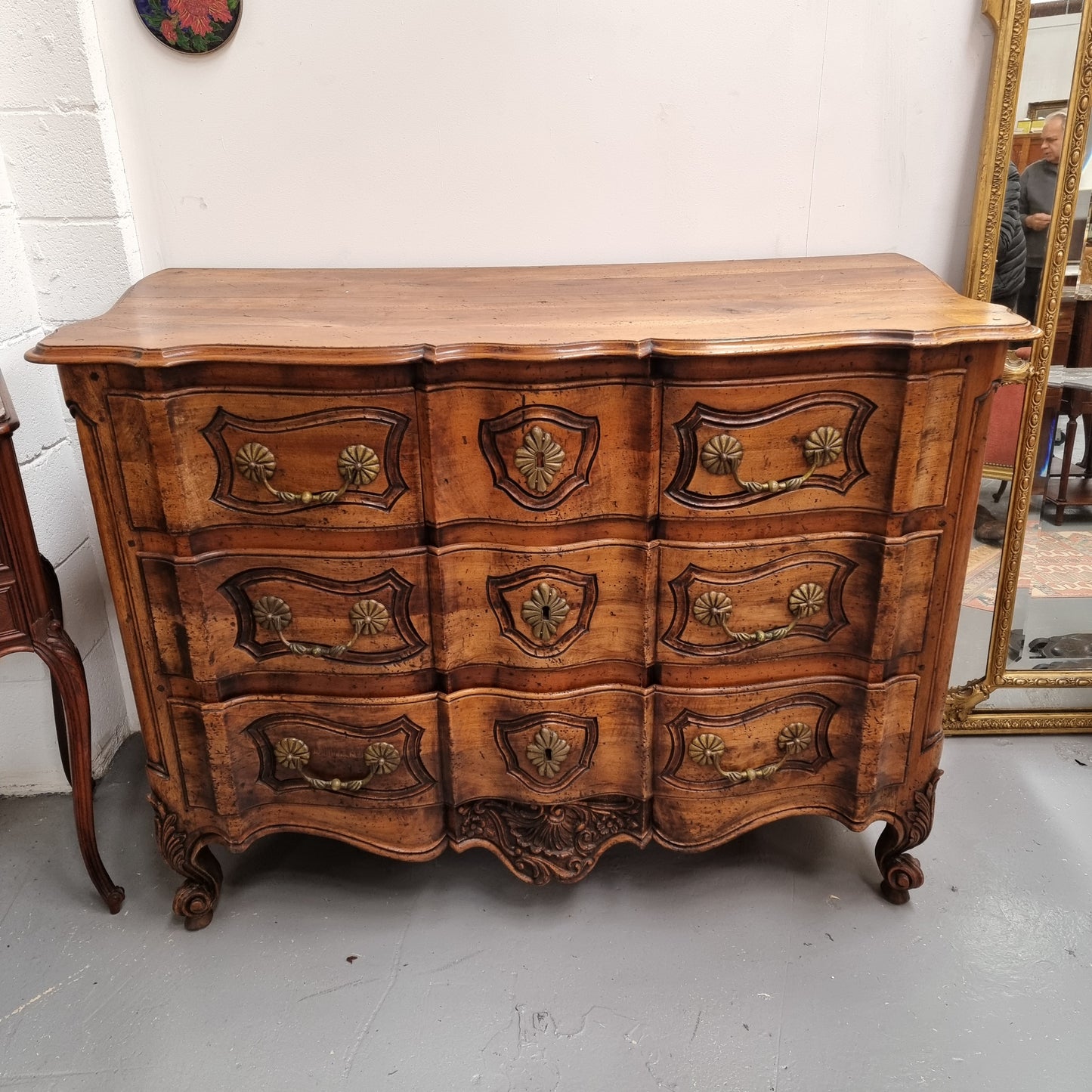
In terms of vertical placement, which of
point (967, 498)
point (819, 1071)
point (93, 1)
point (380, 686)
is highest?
point (93, 1)

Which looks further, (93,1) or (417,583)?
(93,1)

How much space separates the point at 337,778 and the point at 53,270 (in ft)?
4.19

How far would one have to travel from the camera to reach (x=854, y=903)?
1.91m

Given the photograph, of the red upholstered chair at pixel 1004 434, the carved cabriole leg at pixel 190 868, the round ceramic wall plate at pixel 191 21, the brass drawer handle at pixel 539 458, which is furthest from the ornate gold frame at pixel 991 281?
Answer: the carved cabriole leg at pixel 190 868

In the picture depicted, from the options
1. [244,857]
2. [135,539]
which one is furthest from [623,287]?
[244,857]

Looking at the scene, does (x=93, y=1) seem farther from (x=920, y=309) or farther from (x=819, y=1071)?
(x=819, y=1071)

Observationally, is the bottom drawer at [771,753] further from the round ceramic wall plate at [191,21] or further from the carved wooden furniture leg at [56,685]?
the round ceramic wall plate at [191,21]

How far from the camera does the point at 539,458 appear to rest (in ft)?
4.83

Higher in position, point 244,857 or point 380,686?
point 380,686

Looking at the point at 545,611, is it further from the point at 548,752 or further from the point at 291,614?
the point at 291,614

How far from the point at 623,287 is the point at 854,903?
4.37 feet

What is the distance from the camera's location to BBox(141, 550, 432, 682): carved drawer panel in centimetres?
157

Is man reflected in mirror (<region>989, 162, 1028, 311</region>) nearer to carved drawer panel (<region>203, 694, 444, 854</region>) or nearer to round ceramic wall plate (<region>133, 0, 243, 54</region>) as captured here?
carved drawer panel (<region>203, 694, 444, 854</region>)

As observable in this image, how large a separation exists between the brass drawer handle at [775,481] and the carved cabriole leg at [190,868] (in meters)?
1.22
